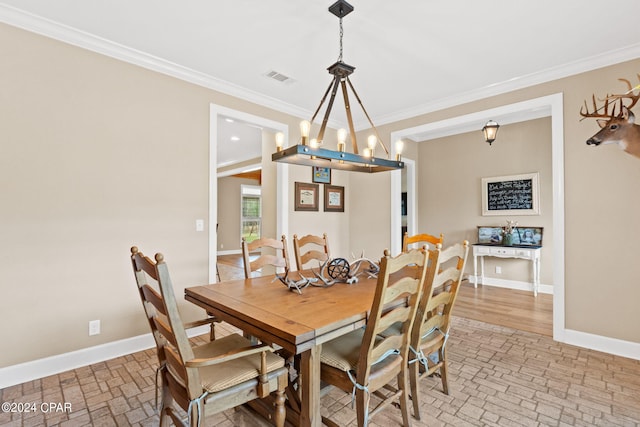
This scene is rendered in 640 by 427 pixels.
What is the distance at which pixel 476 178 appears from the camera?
5531mm

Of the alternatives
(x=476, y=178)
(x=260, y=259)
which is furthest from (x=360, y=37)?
(x=476, y=178)

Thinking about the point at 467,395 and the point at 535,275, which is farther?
the point at 535,275

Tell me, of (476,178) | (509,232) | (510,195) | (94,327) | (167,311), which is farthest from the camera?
(476,178)

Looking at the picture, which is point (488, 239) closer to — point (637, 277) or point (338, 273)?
point (637, 277)

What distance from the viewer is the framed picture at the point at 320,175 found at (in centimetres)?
458

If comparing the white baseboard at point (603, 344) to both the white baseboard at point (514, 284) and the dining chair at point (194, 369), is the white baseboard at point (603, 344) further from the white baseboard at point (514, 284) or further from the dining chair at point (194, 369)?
the dining chair at point (194, 369)

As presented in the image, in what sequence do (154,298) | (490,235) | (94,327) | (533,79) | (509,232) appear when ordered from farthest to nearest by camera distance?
1. (490,235)
2. (509,232)
3. (533,79)
4. (94,327)
5. (154,298)

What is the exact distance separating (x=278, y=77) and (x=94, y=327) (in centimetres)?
291

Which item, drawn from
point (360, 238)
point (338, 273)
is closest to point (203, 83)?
point (338, 273)

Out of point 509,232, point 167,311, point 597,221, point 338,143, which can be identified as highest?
point 338,143

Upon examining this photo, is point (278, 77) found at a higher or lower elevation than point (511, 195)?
higher

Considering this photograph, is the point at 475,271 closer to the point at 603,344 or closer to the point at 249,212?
the point at 603,344

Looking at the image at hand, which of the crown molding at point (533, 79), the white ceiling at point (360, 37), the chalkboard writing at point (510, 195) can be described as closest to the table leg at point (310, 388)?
the white ceiling at point (360, 37)

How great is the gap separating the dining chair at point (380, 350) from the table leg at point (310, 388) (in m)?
0.18
